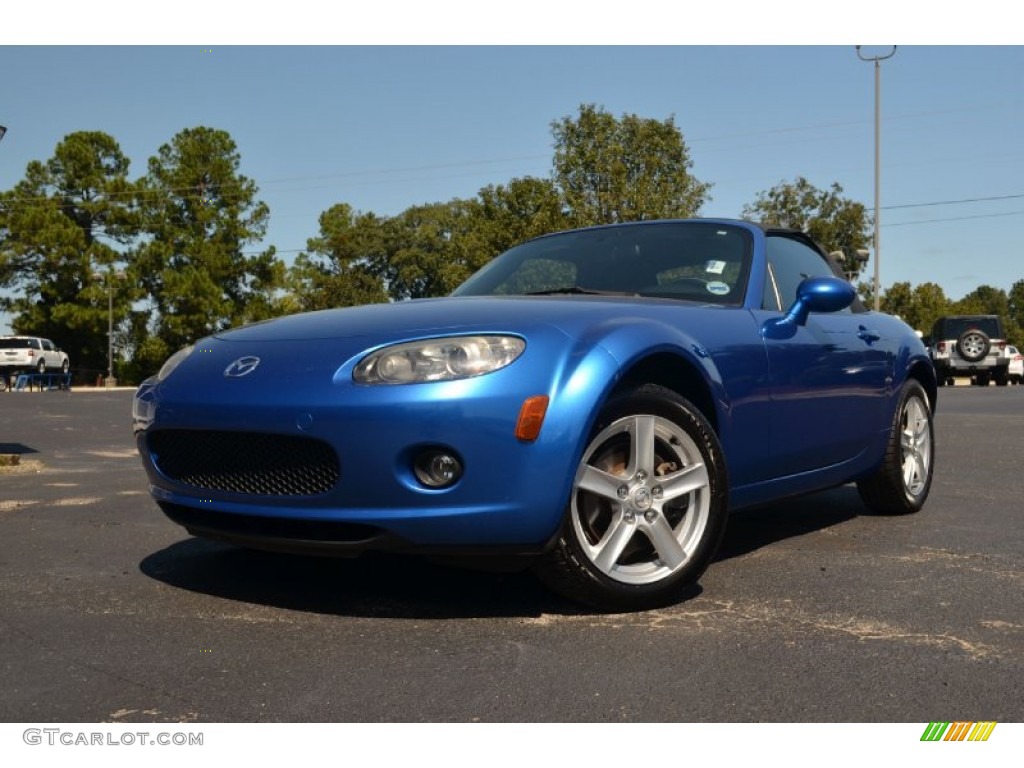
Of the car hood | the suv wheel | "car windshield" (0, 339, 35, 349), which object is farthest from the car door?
"car windshield" (0, 339, 35, 349)

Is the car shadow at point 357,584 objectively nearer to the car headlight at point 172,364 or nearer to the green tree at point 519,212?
the car headlight at point 172,364

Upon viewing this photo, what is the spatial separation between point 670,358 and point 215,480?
1518 millimetres

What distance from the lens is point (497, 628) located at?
10.4ft

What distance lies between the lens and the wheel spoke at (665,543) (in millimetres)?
3473

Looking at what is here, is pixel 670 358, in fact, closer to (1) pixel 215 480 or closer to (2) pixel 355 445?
(2) pixel 355 445

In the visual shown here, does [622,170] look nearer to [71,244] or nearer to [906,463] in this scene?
[71,244]

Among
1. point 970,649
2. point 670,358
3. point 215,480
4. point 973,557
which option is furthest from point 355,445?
point 973,557

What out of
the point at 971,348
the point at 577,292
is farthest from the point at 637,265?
the point at 971,348

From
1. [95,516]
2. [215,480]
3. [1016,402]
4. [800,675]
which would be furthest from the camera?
[1016,402]

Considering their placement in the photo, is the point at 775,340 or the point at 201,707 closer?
the point at 201,707

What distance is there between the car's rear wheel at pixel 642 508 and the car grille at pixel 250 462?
72cm

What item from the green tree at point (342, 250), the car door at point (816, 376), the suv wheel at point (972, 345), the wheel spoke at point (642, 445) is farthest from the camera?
the green tree at point (342, 250)

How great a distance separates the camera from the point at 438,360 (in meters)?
3.20
